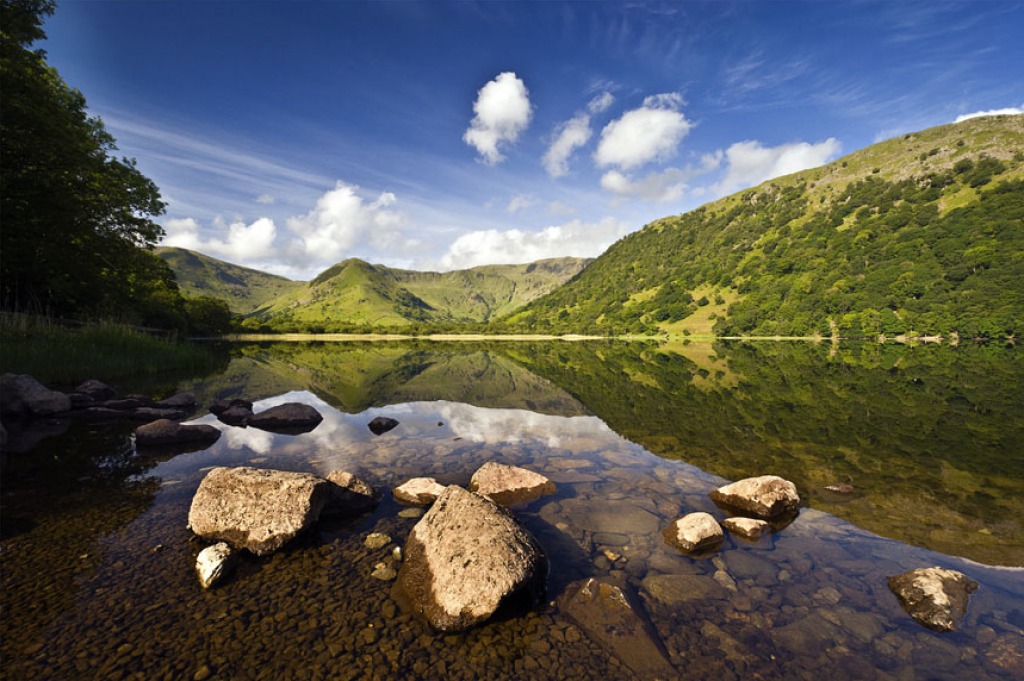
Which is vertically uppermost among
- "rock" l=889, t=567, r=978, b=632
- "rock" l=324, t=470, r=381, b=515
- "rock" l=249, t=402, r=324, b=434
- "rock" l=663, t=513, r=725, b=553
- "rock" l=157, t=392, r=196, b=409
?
"rock" l=889, t=567, r=978, b=632

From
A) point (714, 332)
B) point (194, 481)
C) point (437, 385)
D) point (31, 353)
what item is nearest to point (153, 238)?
point (31, 353)

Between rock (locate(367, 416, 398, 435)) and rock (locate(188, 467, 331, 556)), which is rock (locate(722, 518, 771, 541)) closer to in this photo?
rock (locate(188, 467, 331, 556))

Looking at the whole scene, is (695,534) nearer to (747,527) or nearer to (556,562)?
(747,527)

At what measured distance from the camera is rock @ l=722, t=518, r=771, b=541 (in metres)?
9.21

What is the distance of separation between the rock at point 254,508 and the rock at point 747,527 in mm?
9767

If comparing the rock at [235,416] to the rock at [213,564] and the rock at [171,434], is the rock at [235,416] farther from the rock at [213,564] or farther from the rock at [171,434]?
the rock at [213,564]

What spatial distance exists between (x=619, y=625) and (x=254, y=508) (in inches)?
294

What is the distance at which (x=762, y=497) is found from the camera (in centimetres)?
1059

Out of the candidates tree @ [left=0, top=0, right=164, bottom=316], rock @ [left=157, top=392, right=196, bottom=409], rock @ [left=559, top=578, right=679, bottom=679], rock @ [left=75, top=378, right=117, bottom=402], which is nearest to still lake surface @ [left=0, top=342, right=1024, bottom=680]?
rock @ [left=559, top=578, right=679, bottom=679]

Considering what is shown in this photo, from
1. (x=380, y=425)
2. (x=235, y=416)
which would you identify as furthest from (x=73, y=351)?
(x=380, y=425)

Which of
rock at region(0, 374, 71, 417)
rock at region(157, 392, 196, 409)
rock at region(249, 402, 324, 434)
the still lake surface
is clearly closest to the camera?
the still lake surface

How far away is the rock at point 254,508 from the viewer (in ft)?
26.5

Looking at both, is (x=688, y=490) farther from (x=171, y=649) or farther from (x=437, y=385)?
(x=437, y=385)

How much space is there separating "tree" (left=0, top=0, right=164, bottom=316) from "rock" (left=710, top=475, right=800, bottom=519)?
35.2m
